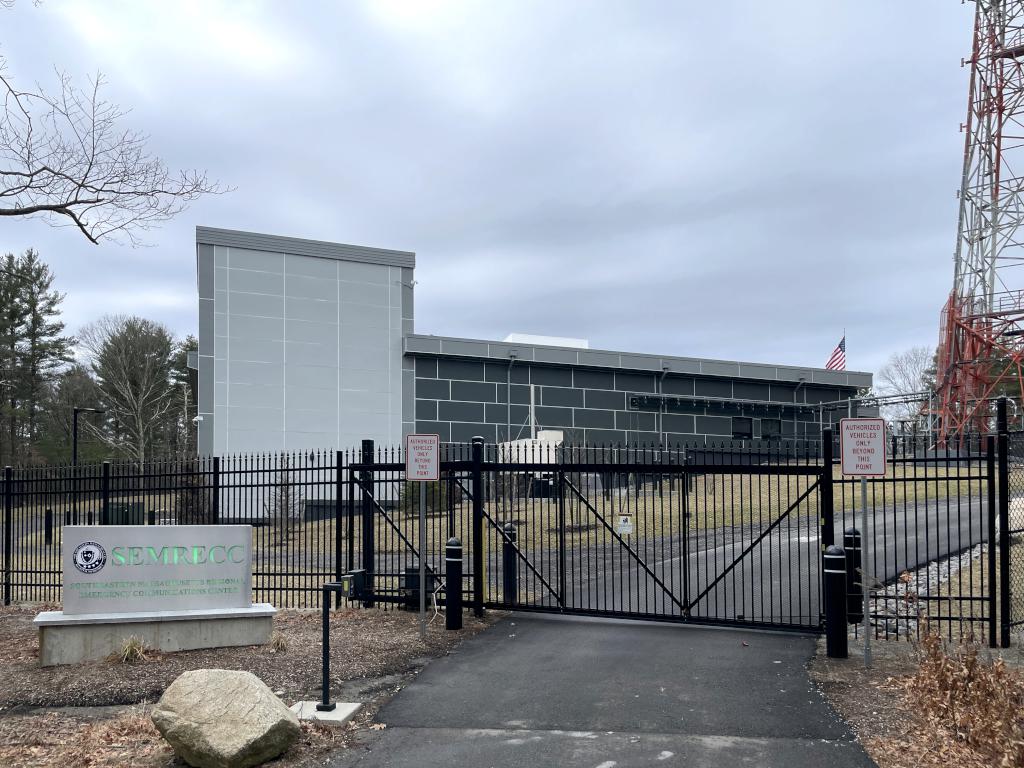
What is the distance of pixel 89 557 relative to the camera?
32.3 feet

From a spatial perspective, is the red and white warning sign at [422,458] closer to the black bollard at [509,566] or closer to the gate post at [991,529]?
the black bollard at [509,566]

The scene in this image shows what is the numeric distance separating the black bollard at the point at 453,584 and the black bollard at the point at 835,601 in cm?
439

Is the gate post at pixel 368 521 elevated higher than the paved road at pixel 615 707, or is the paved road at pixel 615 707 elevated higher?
the gate post at pixel 368 521

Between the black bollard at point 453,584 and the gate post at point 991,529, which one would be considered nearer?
the gate post at point 991,529

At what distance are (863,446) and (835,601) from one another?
1722 mm

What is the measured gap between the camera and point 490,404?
38344 millimetres

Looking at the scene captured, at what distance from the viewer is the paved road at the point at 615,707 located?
21.2 ft

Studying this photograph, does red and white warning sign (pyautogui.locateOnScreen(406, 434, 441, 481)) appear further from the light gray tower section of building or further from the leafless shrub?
the light gray tower section of building

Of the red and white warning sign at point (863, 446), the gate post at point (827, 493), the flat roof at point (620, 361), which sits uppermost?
the flat roof at point (620, 361)

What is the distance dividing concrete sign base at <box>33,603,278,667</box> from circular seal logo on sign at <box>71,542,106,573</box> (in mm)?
534

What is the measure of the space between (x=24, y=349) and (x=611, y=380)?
41.7 m

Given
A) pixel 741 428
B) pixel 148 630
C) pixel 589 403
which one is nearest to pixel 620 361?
pixel 589 403

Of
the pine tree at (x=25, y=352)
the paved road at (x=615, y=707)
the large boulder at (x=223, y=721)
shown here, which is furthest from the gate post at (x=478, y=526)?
the pine tree at (x=25, y=352)

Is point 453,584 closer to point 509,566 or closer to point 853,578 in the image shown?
point 509,566
